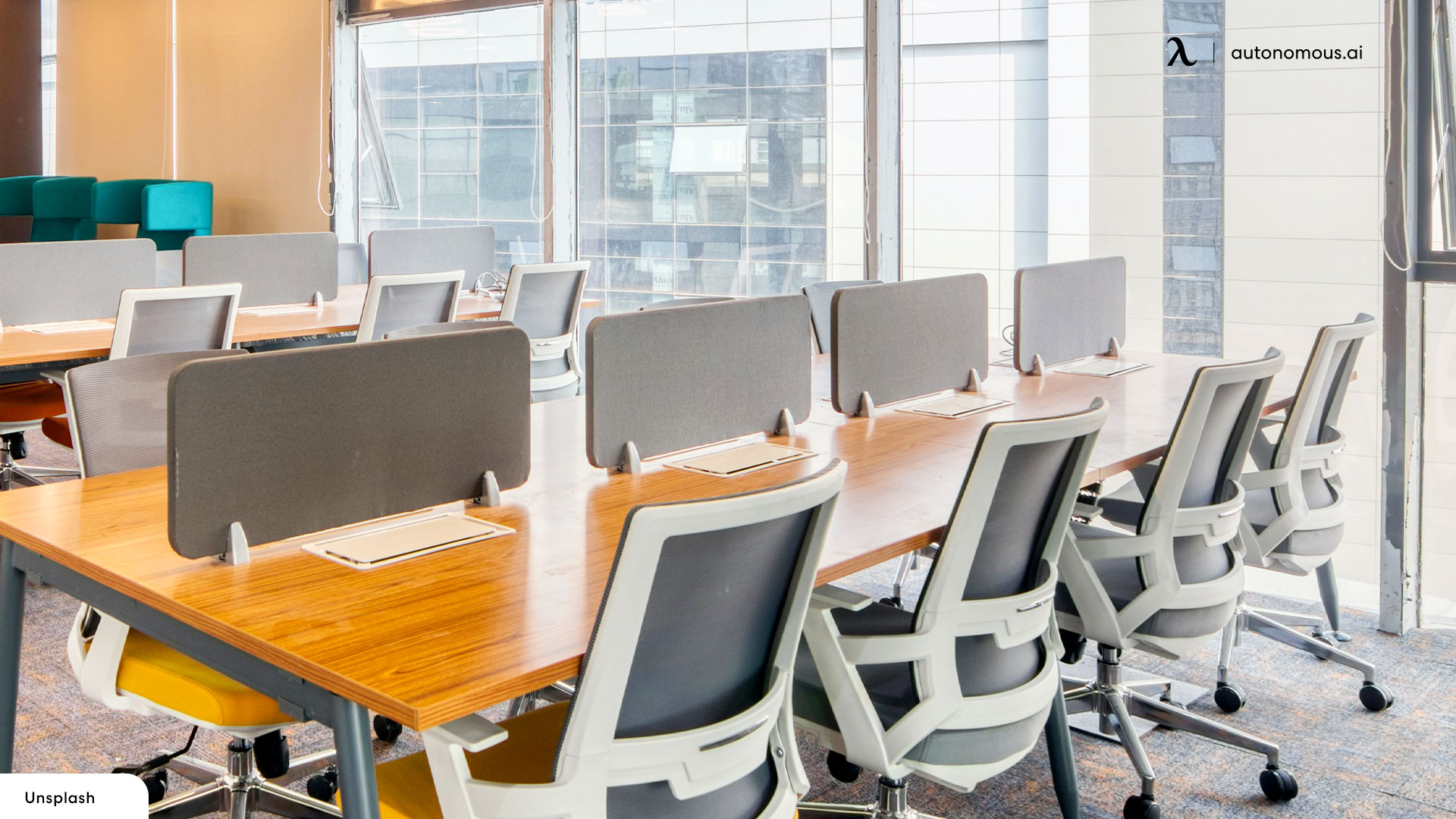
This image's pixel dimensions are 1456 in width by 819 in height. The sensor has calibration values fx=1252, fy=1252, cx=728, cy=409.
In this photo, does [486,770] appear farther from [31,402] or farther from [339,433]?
[31,402]

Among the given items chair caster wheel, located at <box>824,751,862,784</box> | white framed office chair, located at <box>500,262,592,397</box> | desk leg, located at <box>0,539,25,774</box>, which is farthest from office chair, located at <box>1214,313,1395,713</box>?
white framed office chair, located at <box>500,262,592,397</box>

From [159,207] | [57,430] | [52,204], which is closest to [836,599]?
[57,430]

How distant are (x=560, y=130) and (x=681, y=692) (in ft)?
17.6

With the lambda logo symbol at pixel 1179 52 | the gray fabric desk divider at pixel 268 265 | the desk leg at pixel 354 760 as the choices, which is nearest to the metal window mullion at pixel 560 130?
the gray fabric desk divider at pixel 268 265

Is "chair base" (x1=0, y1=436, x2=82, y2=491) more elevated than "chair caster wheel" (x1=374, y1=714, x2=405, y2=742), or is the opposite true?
"chair base" (x1=0, y1=436, x2=82, y2=491)

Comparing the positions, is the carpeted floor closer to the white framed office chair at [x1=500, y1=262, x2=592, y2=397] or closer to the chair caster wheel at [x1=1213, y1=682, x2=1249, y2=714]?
the chair caster wheel at [x1=1213, y1=682, x2=1249, y2=714]

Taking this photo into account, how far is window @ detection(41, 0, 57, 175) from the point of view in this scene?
9.46 m

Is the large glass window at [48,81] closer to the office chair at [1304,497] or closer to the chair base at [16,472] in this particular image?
the chair base at [16,472]

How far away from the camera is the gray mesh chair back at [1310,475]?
2.92m

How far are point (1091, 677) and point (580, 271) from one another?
2629mm

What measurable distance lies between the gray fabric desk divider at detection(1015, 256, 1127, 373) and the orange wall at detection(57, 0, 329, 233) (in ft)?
16.8

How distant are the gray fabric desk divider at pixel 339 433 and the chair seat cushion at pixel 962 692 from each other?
670mm

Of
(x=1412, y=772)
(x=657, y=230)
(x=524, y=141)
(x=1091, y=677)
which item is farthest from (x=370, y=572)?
(x=524, y=141)

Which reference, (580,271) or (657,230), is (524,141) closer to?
(657,230)
